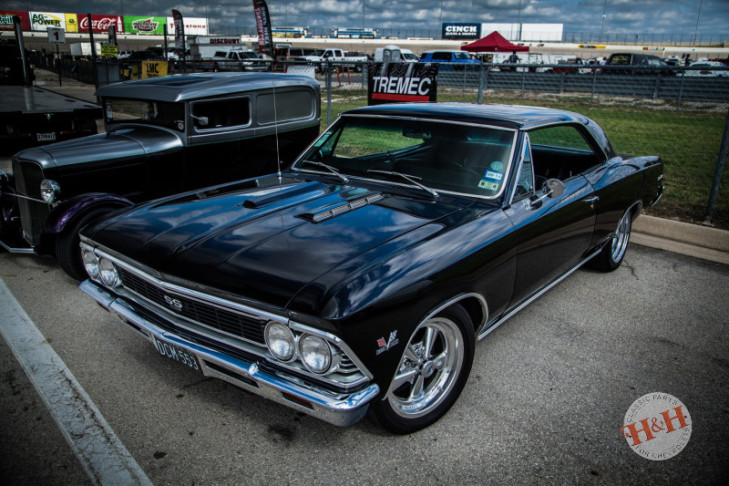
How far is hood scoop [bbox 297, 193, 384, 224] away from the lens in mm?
2826

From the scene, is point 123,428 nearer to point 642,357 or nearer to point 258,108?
point 642,357

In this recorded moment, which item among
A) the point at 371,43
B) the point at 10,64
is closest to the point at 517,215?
the point at 10,64

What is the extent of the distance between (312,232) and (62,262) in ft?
9.28

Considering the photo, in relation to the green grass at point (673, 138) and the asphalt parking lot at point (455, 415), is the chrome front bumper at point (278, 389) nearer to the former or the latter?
the asphalt parking lot at point (455, 415)

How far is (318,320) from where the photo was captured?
205cm

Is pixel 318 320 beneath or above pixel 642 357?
above

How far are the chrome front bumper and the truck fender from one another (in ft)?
7.06

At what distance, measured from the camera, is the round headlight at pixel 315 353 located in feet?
7.00

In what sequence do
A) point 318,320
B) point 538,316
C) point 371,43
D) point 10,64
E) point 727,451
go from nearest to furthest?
point 318,320 → point 727,451 → point 538,316 → point 10,64 → point 371,43

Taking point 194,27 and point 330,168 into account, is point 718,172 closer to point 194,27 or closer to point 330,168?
point 330,168

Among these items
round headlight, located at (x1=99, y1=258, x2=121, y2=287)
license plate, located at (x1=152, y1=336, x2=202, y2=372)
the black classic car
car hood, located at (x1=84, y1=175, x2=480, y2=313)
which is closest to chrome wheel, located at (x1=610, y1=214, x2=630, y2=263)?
car hood, located at (x1=84, y1=175, x2=480, y2=313)

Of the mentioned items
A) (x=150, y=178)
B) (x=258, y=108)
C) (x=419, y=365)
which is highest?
(x=258, y=108)

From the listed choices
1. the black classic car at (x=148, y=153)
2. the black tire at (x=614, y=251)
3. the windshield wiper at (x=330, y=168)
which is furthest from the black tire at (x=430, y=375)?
the black tire at (x=614, y=251)

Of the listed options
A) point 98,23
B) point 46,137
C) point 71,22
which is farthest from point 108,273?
point 71,22
